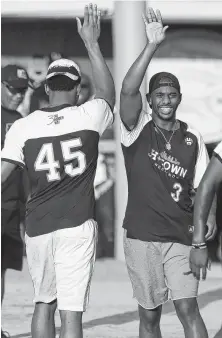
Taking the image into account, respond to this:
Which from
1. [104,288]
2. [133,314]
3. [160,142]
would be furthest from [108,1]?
[160,142]

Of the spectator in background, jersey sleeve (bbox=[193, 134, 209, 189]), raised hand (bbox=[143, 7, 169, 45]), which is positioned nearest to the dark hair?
raised hand (bbox=[143, 7, 169, 45])

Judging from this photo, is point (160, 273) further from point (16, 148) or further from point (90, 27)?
point (90, 27)

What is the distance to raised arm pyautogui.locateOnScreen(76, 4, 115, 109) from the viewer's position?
5219mm

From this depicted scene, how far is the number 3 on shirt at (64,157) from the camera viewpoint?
5008 mm

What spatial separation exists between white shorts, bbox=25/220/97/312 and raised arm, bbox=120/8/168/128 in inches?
29.5

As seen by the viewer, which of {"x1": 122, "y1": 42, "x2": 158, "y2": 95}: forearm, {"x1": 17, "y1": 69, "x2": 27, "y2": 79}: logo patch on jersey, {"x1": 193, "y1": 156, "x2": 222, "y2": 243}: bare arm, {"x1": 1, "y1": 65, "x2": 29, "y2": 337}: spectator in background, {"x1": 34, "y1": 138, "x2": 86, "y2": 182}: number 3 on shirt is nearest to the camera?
{"x1": 193, "y1": 156, "x2": 222, "y2": 243}: bare arm

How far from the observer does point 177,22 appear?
10914 millimetres

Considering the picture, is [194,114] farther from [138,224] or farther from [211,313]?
[138,224]

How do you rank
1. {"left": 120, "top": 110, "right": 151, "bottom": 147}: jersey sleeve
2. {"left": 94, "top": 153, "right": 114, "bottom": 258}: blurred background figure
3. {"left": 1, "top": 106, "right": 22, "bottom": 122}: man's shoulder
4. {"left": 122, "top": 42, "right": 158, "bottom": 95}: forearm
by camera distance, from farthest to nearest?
1. {"left": 94, "top": 153, "right": 114, "bottom": 258}: blurred background figure
2. {"left": 1, "top": 106, "right": 22, "bottom": 122}: man's shoulder
3. {"left": 120, "top": 110, "right": 151, "bottom": 147}: jersey sleeve
4. {"left": 122, "top": 42, "right": 158, "bottom": 95}: forearm

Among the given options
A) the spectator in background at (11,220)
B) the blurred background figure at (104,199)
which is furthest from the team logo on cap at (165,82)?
the blurred background figure at (104,199)

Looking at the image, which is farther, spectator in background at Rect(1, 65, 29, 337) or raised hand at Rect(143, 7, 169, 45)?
spectator in background at Rect(1, 65, 29, 337)

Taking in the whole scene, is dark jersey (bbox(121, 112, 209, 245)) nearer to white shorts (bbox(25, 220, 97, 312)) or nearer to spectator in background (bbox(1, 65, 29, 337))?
white shorts (bbox(25, 220, 97, 312))

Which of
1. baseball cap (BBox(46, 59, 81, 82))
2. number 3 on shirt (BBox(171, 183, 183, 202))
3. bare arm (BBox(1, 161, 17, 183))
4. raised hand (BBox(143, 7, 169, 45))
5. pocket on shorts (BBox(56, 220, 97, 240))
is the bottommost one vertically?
pocket on shorts (BBox(56, 220, 97, 240))

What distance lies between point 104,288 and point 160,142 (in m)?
4.34
